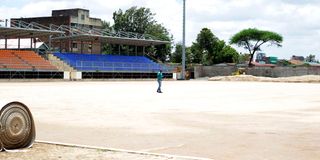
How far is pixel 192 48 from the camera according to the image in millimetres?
124000

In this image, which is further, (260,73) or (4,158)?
(260,73)

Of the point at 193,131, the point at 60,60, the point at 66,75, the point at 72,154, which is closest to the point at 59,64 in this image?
the point at 60,60

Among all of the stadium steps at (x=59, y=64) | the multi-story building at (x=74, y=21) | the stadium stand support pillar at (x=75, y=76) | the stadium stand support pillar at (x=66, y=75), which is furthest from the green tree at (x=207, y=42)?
the stadium stand support pillar at (x=66, y=75)

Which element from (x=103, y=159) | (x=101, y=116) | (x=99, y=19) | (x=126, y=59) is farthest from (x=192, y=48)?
(x=103, y=159)

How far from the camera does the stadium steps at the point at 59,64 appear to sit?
69.3m

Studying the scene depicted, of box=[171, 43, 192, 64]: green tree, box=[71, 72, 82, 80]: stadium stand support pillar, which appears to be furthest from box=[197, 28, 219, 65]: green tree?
box=[71, 72, 82, 80]: stadium stand support pillar

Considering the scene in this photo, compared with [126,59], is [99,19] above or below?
above

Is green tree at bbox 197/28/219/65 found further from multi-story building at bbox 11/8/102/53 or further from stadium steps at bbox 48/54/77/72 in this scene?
stadium steps at bbox 48/54/77/72

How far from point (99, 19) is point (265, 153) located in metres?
125

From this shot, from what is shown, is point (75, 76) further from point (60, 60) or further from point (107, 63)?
point (107, 63)

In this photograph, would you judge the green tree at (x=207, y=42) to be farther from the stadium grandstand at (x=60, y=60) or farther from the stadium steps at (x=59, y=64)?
the stadium steps at (x=59, y=64)

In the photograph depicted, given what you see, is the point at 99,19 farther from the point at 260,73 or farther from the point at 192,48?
the point at 260,73

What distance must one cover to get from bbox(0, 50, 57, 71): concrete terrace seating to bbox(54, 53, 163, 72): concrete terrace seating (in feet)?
16.1

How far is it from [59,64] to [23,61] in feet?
23.3
